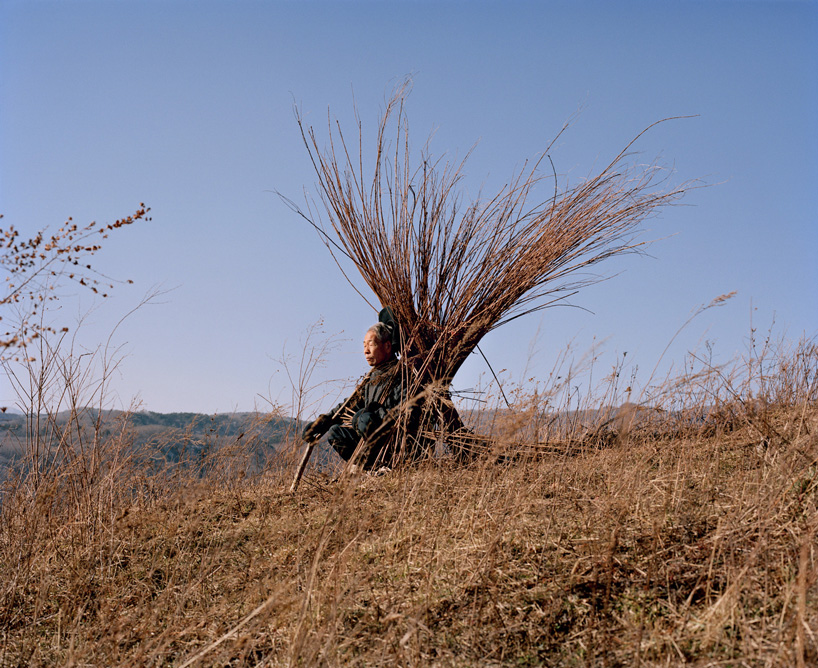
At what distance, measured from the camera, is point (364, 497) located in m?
3.46

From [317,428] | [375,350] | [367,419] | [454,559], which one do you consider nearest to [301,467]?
[317,428]

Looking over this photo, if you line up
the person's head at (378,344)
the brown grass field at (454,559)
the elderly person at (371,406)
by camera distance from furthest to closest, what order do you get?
the person's head at (378,344) → the elderly person at (371,406) → the brown grass field at (454,559)

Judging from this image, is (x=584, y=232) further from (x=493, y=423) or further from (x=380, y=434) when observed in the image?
(x=380, y=434)

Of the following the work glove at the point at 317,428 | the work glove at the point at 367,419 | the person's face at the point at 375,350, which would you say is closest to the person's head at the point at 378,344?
the person's face at the point at 375,350

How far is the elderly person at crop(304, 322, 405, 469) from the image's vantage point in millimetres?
3840

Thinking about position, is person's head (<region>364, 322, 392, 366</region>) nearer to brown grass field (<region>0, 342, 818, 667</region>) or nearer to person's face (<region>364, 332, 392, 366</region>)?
person's face (<region>364, 332, 392, 366</region>)

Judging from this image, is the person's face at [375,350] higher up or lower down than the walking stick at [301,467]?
higher up

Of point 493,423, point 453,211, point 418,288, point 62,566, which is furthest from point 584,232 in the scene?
point 62,566

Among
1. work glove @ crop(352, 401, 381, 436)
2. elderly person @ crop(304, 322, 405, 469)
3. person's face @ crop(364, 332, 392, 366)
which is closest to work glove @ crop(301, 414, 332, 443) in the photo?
elderly person @ crop(304, 322, 405, 469)

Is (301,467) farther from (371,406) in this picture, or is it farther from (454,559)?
(454,559)

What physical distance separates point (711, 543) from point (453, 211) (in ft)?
7.82

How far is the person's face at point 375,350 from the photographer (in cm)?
396

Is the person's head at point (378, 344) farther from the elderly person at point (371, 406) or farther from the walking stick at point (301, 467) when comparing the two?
the walking stick at point (301, 467)

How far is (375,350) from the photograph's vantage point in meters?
3.97
